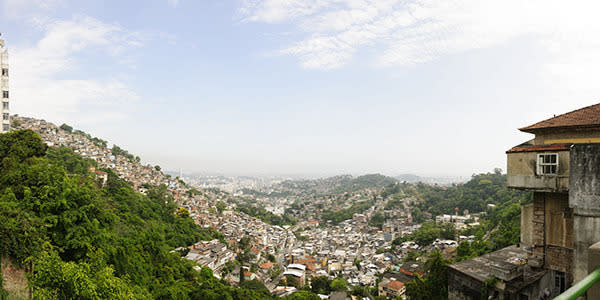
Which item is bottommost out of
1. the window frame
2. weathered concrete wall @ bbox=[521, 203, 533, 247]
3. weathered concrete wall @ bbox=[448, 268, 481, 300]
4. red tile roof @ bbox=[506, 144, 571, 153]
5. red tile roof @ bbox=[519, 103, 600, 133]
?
weathered concrete wall @ bbox=[448, 268, 481, 300]

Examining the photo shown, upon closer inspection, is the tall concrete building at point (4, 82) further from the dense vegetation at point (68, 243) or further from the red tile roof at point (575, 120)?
the red tile roof at point (575, 120)

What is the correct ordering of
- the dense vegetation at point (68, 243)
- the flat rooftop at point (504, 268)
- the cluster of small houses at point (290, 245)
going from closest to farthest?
the dense vegetation at point (68, 243)
the flat rooftop at point (504, 268)
the cluster of small houses at point (290, 245)

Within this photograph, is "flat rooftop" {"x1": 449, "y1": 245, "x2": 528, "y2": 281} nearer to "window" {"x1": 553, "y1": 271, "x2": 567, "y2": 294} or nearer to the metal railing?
"window" {"x1": 553, "y1": 271, "x2": 567, "y2": 294}

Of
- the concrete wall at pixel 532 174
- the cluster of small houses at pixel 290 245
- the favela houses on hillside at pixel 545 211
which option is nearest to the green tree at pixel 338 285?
the cluster of small houses at pixel 290 245

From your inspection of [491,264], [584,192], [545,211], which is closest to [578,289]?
[584,192]

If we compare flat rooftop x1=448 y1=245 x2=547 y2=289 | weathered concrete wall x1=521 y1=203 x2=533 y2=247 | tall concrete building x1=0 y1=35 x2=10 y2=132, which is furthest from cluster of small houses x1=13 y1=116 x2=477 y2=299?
weathered concrete wall x1=521 y1=203 x2=533 y2=247

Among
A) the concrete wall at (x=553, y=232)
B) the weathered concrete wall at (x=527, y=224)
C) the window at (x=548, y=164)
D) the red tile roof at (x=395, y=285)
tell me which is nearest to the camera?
the window at (x=548, y=164)

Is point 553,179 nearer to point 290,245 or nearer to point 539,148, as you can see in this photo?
point 539,148
